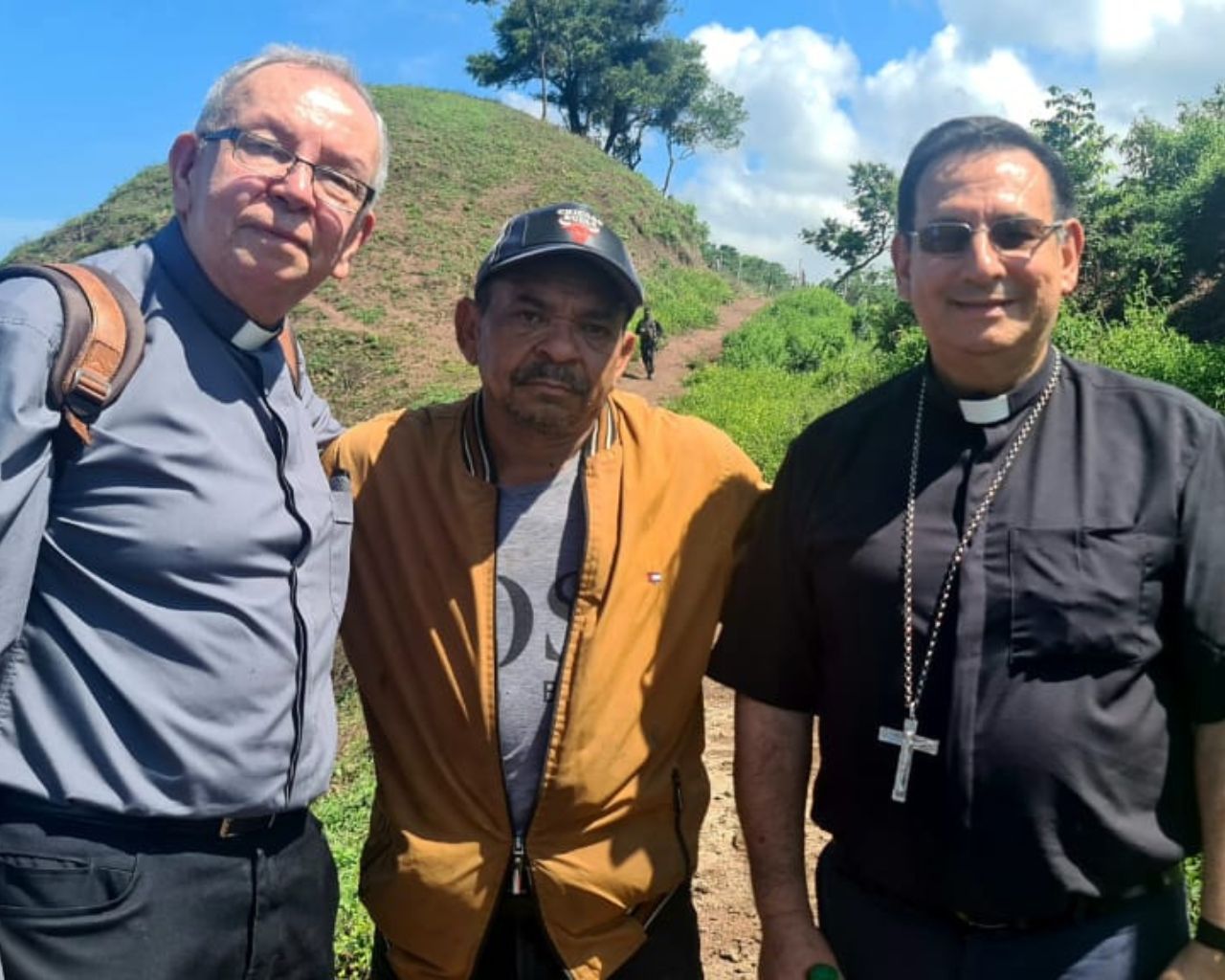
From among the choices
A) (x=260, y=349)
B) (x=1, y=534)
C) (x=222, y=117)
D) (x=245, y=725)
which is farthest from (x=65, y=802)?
(x=222, y=117)

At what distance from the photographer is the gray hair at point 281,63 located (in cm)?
226

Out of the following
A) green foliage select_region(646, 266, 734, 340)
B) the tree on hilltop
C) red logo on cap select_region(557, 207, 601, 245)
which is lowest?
red logo on cap select_region(557, 207, 601, 245)

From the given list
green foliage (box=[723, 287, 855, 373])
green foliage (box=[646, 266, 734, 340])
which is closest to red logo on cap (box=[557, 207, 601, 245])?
green foliage (box=[723, 287, 855, 373])

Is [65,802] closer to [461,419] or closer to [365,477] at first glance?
[365,477]

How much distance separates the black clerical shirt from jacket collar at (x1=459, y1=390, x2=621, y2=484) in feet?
2.29

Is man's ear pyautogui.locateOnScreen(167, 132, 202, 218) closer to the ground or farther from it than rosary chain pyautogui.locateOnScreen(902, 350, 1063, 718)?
farther from it

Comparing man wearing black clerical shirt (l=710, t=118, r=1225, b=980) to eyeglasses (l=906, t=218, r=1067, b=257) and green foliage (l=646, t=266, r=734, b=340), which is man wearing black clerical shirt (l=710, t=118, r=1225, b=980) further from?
green foliage (l=646, t=266, r=734, b=340)

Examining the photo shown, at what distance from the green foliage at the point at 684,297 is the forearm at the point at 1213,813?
26.1 m

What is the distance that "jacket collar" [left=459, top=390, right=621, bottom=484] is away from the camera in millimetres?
2613

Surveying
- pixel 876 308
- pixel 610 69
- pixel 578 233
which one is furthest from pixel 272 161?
pixel 610 69

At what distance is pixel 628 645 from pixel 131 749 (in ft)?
3.54

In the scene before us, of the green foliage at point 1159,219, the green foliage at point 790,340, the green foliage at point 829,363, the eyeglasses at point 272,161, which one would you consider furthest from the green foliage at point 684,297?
the eyeglasses at point 272,161

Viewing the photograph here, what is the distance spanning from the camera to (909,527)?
212 cm

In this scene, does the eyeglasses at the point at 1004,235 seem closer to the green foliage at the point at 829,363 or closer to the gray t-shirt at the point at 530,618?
the gray t-shirt at the point at 530,618
